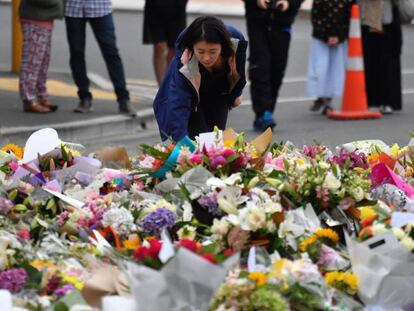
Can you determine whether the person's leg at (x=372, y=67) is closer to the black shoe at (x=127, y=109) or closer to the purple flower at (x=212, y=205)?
the black shoe at (x=127, y=109)

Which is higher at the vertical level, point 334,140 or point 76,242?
point 76,242

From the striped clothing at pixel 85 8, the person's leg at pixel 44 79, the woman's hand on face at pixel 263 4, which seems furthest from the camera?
the person's leg at pixel 44 79

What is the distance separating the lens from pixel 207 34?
6871mm

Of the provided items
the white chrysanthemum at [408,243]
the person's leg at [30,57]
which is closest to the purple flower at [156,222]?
the white chrysanthemum at [408,243]

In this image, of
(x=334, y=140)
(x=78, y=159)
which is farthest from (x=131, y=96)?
(x=78, y=159)

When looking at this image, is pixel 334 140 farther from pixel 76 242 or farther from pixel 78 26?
pixel 76 242

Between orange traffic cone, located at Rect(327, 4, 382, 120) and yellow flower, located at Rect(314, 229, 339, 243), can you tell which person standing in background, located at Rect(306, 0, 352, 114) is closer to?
orange traffic cone, located at Rect(327, 4, 382, 120)

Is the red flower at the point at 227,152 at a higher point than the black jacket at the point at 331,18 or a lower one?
higher

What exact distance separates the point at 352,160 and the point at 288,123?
7.06m

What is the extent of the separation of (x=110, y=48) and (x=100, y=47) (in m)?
0.14

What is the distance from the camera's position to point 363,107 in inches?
525

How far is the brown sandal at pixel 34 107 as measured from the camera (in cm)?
1234

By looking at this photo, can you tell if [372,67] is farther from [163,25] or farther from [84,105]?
[84,105]

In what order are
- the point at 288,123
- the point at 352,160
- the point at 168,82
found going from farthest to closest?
the point at 288,123, the point at 168,82, the point at 352,160
